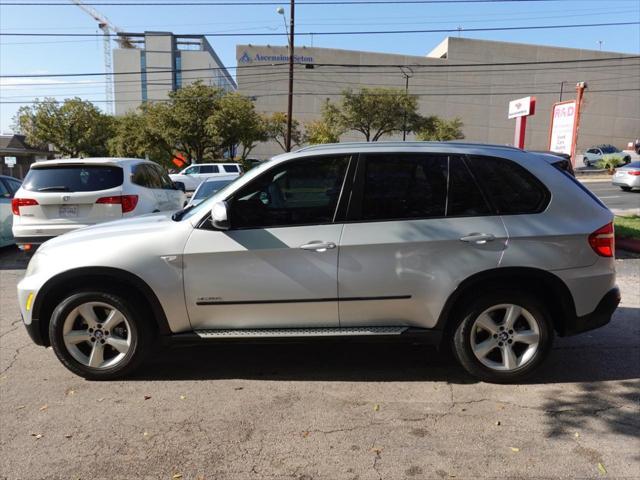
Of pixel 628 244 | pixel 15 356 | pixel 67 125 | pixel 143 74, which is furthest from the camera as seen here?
pixel 143 74

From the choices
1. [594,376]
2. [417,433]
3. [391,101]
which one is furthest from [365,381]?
[391,101]

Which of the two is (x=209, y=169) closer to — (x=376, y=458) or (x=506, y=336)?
(x=506, y=336)

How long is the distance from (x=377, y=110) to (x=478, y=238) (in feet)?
143

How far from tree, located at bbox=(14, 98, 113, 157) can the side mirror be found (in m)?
45.6

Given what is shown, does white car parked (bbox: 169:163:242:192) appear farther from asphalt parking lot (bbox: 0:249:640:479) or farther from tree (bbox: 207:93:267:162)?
asphalt parking lot (bbox: 0:249:640:479)

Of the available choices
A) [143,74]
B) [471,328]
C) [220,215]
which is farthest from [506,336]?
[143,74]

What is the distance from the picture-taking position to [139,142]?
3509 cm

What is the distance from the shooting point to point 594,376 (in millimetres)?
4004

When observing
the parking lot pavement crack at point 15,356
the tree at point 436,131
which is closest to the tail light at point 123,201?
the parking lot pavement crack at point 15,356

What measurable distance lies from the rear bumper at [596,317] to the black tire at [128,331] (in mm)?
3210

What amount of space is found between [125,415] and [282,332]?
121 cm

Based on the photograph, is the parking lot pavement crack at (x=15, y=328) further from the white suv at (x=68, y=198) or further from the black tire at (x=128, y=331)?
the black tire at (x=128, y=331)

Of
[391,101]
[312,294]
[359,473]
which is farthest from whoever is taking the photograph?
[391,101]

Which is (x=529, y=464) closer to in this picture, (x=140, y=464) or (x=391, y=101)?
(x=140, y=464)
